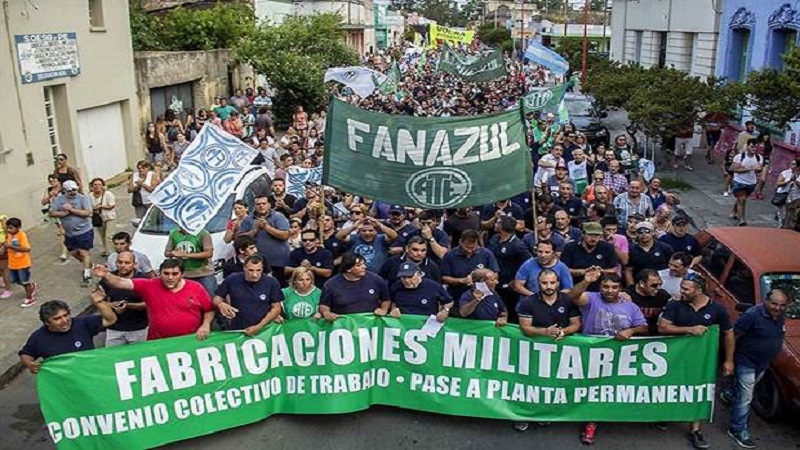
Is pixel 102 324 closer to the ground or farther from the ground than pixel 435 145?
closer to the ground

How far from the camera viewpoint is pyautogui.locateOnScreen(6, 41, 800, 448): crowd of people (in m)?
6.52

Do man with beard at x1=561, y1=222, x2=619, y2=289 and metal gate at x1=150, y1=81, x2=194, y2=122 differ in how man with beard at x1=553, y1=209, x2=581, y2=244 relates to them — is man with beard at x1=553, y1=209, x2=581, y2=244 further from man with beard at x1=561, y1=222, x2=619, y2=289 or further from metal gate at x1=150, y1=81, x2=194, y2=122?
metal gate at x1=150, y1=81, x2=194, y2=122

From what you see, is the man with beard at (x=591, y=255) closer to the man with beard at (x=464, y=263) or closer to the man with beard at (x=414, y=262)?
the man with beard at (x=464, y=263)

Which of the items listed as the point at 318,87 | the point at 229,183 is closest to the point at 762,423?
the point at 229,183

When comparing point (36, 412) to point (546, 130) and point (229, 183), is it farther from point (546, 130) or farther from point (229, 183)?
point (546, 130)

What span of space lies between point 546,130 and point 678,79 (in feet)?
11.9

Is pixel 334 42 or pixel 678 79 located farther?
pixel 334 42

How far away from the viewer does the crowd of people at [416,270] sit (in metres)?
6.52

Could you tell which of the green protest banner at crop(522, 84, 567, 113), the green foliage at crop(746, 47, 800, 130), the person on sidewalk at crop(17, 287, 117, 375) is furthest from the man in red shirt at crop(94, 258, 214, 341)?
the green protest banner at crop(522, 84, 567, 113)

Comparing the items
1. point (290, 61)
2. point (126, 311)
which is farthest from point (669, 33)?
point (126, 311)

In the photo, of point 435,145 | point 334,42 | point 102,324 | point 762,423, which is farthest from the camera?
point 334,42

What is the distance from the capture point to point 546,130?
17641 mm

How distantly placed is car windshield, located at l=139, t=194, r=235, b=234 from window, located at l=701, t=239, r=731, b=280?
596 cm

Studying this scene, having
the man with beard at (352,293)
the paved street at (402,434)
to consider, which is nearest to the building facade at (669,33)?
the paved street at (402,434)
